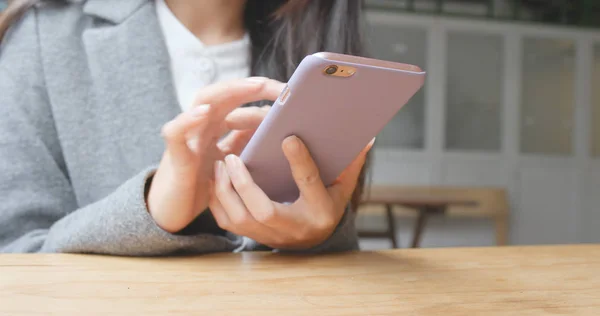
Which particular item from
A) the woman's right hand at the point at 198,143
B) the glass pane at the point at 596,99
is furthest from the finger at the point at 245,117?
the glass pane at the point at 596,99

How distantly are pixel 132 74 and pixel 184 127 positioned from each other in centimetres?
33

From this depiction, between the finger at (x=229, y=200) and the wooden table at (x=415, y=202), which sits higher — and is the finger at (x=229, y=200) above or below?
above

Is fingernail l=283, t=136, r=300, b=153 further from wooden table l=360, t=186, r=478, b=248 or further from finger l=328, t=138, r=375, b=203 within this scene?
wooden table l=360, t=186, r=478, b=248

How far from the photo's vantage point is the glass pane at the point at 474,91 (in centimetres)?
402

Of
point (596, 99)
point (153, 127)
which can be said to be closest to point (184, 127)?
point (153, 127)

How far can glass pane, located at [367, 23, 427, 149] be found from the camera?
3932mm

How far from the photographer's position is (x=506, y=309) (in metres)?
0.32

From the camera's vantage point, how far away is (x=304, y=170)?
0.47 meters

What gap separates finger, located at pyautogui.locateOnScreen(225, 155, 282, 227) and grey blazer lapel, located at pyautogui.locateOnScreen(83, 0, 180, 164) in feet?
0.87

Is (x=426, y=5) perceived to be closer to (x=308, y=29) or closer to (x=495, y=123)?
(x=495, y=123)

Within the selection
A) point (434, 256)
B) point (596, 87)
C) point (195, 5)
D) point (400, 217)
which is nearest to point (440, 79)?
point (400, 217)

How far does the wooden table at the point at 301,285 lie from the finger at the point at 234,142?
0.36ft

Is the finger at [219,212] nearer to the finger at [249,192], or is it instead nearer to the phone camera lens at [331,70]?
the finger at [249,192]

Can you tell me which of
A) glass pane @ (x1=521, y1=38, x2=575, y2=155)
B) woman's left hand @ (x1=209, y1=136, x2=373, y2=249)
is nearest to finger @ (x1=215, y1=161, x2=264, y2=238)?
woman's left hand @ (x1=209, y1=136, x2=373, y2=249)
